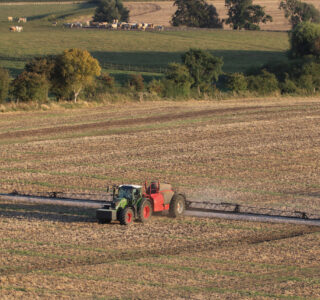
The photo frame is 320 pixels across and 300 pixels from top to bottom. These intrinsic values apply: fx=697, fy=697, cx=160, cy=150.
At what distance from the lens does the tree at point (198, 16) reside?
159250 mm

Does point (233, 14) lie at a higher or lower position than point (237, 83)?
higher

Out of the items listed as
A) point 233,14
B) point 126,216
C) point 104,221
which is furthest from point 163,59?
point 126,216

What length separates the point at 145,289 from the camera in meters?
12.3

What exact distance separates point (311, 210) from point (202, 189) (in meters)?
3.92

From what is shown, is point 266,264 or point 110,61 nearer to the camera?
point 266,264

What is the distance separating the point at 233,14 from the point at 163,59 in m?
55.3

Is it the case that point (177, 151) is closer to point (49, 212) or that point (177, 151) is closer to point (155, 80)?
point (49, 212)

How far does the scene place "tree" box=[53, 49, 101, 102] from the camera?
49.2 meters

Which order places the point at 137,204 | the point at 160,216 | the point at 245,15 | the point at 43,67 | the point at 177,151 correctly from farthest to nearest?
the point at 245,15 < the point at 43,67 < the point at 177,151 < the point at 160,216 < the point at 137,204

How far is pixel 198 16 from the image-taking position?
160 meters

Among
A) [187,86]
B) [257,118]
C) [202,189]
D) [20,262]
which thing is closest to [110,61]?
[187,86]

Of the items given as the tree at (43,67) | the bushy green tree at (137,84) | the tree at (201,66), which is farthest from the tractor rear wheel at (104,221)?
the tree at (201,66)

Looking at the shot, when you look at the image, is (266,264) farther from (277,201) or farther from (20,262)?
(277,201)

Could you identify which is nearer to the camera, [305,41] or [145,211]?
[145,211]
